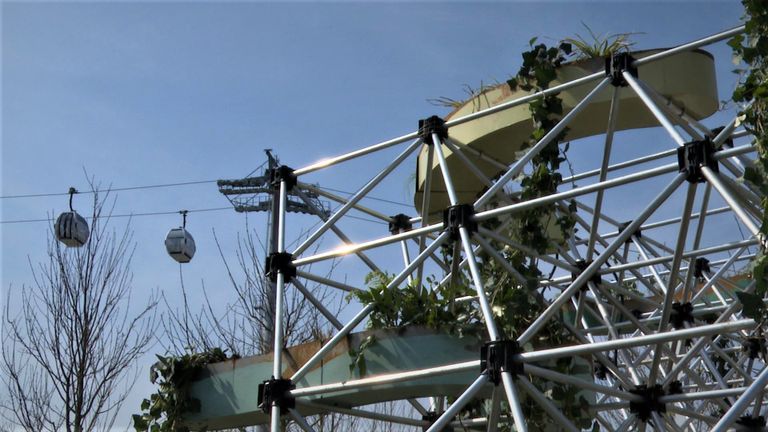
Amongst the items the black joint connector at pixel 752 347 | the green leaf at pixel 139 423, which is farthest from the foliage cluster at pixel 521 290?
the black joint connector at pixel 752 347

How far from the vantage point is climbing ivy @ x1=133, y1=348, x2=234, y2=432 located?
12.4 metres

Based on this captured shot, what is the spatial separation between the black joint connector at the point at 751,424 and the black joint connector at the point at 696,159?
15.3 ft

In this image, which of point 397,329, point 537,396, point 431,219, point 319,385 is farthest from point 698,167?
point 431,219

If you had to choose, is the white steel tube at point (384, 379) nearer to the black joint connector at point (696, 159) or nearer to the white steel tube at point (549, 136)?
the white steel tube at point (549, 136)

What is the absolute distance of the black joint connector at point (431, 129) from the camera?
39.1 feet

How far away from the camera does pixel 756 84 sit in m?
8.35

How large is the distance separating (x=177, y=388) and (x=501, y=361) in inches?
201

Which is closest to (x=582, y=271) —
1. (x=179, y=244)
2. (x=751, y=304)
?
(x=751, y=304)

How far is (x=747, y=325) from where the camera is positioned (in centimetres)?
798

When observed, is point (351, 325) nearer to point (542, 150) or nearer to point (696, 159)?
point (542, 150)

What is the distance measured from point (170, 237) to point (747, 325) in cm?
1098

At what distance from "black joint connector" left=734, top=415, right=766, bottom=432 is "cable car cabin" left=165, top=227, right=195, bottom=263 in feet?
30.0

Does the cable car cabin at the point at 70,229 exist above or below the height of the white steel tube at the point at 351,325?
above

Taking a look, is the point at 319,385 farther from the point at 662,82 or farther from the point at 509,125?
the point at 662,82
